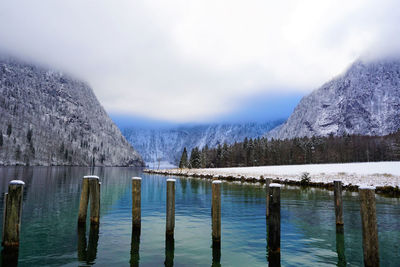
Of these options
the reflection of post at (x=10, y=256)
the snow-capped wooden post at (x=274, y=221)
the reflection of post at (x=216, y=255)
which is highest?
the snow-capped wooden post at (x=274, y=221)

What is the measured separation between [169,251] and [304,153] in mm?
125603

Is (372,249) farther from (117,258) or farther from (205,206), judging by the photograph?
(205,206)

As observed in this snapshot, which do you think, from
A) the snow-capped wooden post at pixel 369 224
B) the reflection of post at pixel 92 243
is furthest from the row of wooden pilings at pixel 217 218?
the reflection of post at pixel 92 243

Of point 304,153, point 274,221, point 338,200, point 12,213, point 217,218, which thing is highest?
point 304,153

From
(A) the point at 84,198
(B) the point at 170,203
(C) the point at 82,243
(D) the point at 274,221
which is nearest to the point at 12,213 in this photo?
(C) the point at 82,243

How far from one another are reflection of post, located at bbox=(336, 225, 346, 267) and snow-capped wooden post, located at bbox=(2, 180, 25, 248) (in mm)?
12401

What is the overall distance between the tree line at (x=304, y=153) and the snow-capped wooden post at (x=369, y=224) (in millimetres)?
122923

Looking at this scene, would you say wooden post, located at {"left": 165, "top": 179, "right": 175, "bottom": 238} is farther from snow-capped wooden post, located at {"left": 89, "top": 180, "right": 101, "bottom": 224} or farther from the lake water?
snow-capped wooden post, located at {"left": 89, "top": 180, "right": 101, "bottom": 224}

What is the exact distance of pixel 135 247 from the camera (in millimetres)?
12031

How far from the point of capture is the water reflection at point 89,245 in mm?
10531

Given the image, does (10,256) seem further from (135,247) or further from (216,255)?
(216,255)

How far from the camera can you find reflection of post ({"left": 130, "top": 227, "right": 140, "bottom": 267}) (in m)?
10.2

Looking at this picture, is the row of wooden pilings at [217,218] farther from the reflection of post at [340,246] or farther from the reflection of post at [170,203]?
the reflection of post at [340,246]

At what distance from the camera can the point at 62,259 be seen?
34.0ft
